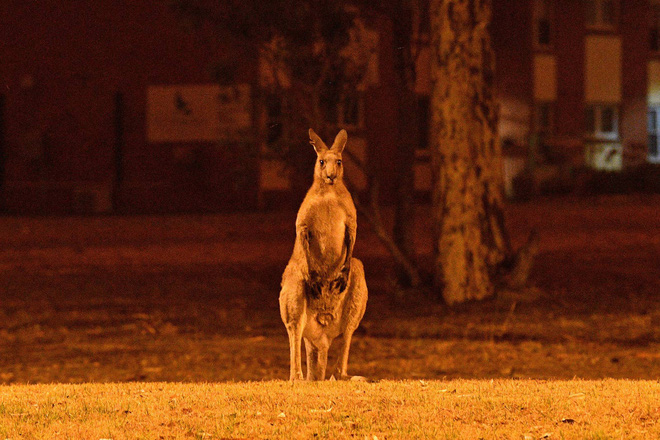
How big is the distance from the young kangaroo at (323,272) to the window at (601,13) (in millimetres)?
Answer: 34112

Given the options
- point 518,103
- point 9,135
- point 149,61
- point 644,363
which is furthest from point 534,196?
point 644,363

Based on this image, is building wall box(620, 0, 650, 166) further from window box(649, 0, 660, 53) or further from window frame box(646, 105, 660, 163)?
window frame box(646, 105, 660, 163)

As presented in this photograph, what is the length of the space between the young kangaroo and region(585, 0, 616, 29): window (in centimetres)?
3411

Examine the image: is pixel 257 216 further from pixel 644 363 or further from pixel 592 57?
pixel 644 363

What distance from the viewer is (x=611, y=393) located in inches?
296

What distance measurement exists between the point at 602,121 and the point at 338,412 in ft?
116

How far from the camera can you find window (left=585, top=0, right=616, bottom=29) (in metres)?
39.7

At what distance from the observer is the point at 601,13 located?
4000cm

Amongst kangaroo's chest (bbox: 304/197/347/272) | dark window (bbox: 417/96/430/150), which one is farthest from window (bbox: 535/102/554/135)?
kangaroo's chest (bbox: 304/197/347/272)

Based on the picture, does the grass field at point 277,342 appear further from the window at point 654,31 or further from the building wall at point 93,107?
the window at point 654,31

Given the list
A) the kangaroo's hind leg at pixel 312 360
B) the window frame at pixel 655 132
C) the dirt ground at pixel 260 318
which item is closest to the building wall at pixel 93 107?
the dirt ground at pixel 260 318

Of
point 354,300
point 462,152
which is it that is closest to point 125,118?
point 462,152

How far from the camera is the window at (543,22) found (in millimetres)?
39094

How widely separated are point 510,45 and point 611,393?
3239 cm
